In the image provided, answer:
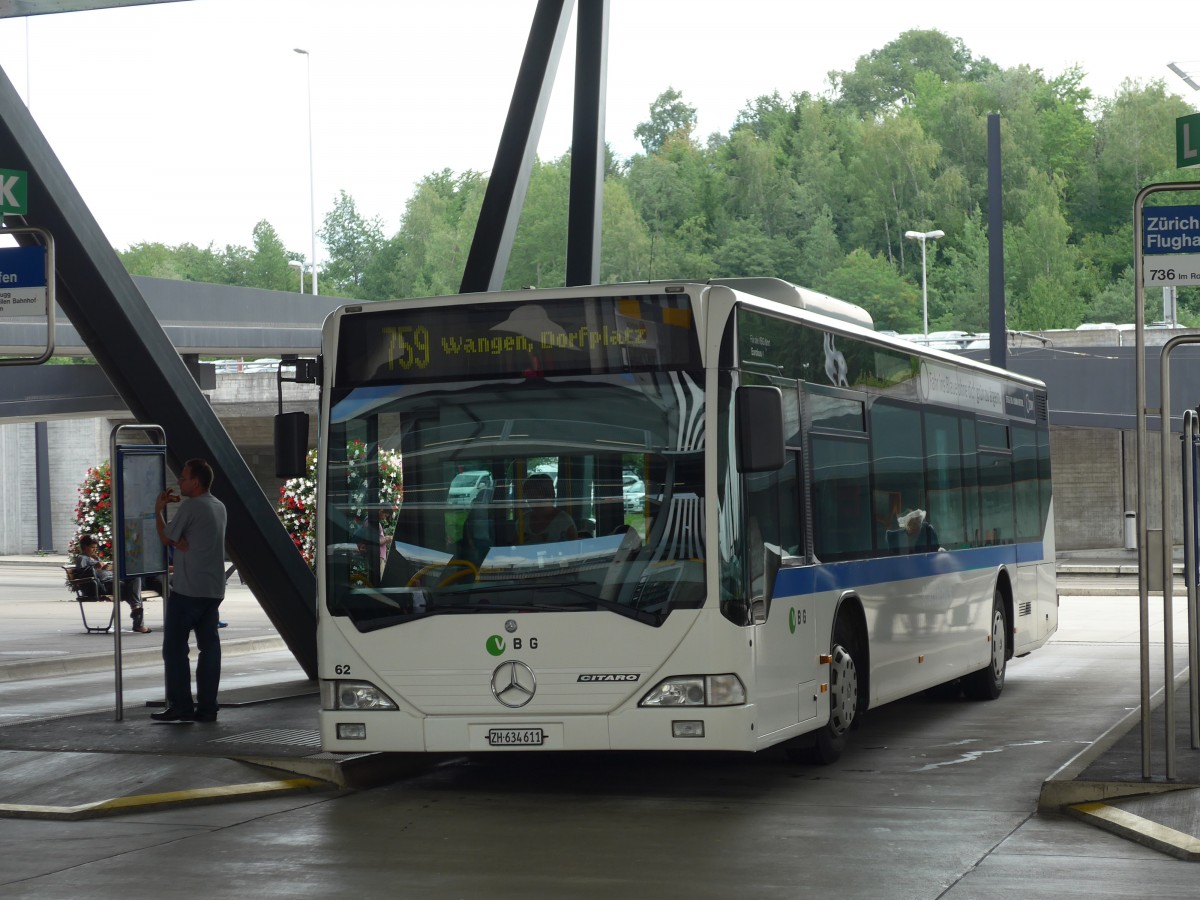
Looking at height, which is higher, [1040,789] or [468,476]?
[468,476]

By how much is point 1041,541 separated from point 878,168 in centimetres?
9736

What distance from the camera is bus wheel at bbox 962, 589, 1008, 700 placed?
1625 centimetres

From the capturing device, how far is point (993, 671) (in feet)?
53.7

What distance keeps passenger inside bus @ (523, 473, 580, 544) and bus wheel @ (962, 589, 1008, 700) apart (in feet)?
23.4

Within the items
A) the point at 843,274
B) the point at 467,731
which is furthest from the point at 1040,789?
the point at 843,274

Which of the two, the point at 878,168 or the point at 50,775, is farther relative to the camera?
the point at 878,168

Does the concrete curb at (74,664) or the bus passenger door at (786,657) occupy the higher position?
the bus passenger door at (786,657)

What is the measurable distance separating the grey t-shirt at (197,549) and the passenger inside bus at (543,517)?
12.7ft

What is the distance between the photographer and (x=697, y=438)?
9.99 metres

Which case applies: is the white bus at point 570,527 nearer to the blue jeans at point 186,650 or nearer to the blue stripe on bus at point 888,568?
the blue stripe on bus at point 888,568

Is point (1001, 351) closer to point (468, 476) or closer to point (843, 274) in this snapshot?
point (468, 476)

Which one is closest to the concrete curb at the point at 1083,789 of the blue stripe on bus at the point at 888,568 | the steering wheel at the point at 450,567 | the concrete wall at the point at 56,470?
the blue stripe on bus at the point at 888,568

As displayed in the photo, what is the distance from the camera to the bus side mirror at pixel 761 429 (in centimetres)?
983

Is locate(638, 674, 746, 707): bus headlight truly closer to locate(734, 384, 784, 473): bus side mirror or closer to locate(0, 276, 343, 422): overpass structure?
locate(734, 384, 784, 473): bus side mirror
